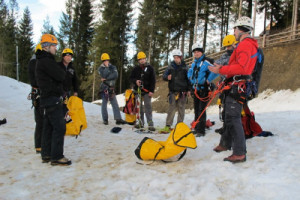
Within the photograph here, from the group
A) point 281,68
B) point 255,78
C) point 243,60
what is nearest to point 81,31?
point 281,68

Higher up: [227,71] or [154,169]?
[227,71]

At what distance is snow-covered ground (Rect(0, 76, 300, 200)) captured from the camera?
9.91 ft

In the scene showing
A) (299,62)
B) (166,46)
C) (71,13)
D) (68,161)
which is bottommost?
(68,161)

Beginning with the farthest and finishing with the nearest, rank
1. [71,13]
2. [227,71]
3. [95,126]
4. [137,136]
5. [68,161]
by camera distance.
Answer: [71,13]
[95,126]
[137,136]
[68,161]
[227,71]

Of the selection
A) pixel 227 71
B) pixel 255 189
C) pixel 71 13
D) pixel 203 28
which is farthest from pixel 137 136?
pixel 71 13

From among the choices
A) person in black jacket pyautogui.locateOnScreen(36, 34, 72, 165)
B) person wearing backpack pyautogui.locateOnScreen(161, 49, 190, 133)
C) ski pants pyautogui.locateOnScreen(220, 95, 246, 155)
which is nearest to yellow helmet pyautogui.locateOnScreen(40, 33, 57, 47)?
person in black jacket pyautogui.locateOnScreen(36, 34, 72, 165)

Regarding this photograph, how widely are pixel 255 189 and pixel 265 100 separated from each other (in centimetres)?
1219

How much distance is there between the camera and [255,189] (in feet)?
9.76

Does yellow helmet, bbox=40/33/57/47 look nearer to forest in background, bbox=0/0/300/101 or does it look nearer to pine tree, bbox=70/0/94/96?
forest in background, bbox=0/0/300/101

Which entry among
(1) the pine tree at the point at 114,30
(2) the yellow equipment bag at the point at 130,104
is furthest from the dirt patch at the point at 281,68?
(1) the pine tree at the point at 114,30

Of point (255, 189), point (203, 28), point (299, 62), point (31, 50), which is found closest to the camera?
point (255, 189)

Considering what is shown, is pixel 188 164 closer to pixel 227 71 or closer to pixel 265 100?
pixel 227 71

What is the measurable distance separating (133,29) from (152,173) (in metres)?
33.0

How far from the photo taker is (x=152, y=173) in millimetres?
3609
